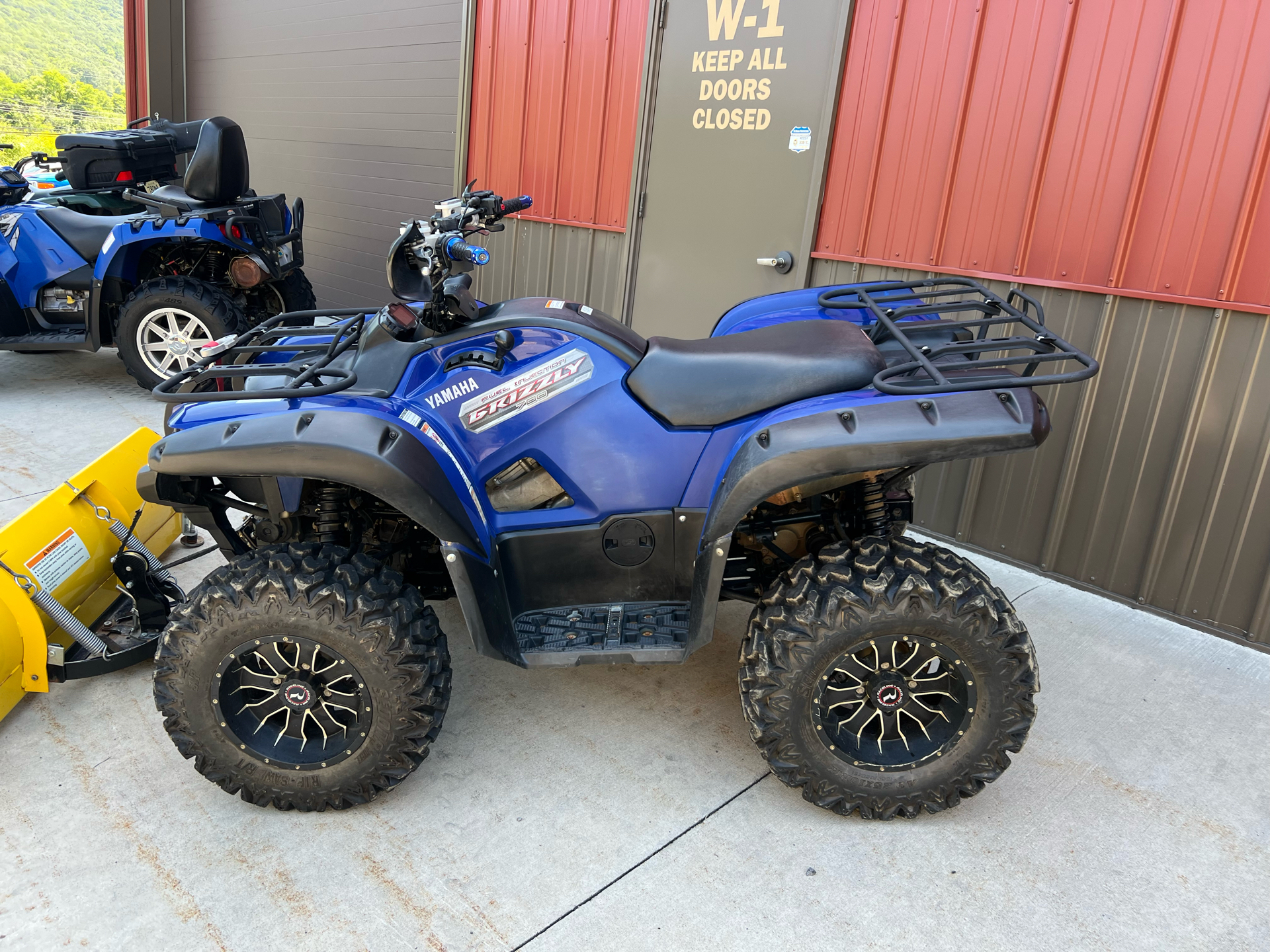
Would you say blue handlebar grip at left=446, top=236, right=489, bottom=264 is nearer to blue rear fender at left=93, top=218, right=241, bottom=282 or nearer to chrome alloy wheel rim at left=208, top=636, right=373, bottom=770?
chrome alloy wheel rim at left=208, top=636, right=373, bottom=770

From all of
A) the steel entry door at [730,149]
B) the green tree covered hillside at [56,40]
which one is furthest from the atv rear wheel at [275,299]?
the green tree covered hillside at [56,40]

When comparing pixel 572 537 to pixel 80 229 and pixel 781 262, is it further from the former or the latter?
pixel 80 229

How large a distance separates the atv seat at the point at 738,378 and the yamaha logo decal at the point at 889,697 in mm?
748

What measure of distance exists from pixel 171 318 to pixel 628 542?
4.28 meters

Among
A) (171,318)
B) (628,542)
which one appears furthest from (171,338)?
(628,542)

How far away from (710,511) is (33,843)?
69.7 inches

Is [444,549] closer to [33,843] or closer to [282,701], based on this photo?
[282,701]

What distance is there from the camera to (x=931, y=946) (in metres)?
1.91

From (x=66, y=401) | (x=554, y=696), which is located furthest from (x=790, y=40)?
(x=66, y=401)

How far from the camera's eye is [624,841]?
7.14ft

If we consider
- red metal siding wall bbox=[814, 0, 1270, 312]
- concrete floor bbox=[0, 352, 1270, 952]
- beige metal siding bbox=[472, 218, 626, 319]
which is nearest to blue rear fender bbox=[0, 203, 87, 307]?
beige metal siding bbox=[472, 218, 626, 319]

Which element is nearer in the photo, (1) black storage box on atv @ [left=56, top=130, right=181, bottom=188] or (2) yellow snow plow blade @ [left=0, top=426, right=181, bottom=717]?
(2) yellow snow plow blade @ [left=0, top=426, right=181, bottom=717]

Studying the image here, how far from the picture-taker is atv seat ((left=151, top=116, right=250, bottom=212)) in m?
5.40

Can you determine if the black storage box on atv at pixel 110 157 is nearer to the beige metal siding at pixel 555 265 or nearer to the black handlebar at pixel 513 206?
the beige metal siding at pixel 555 265
